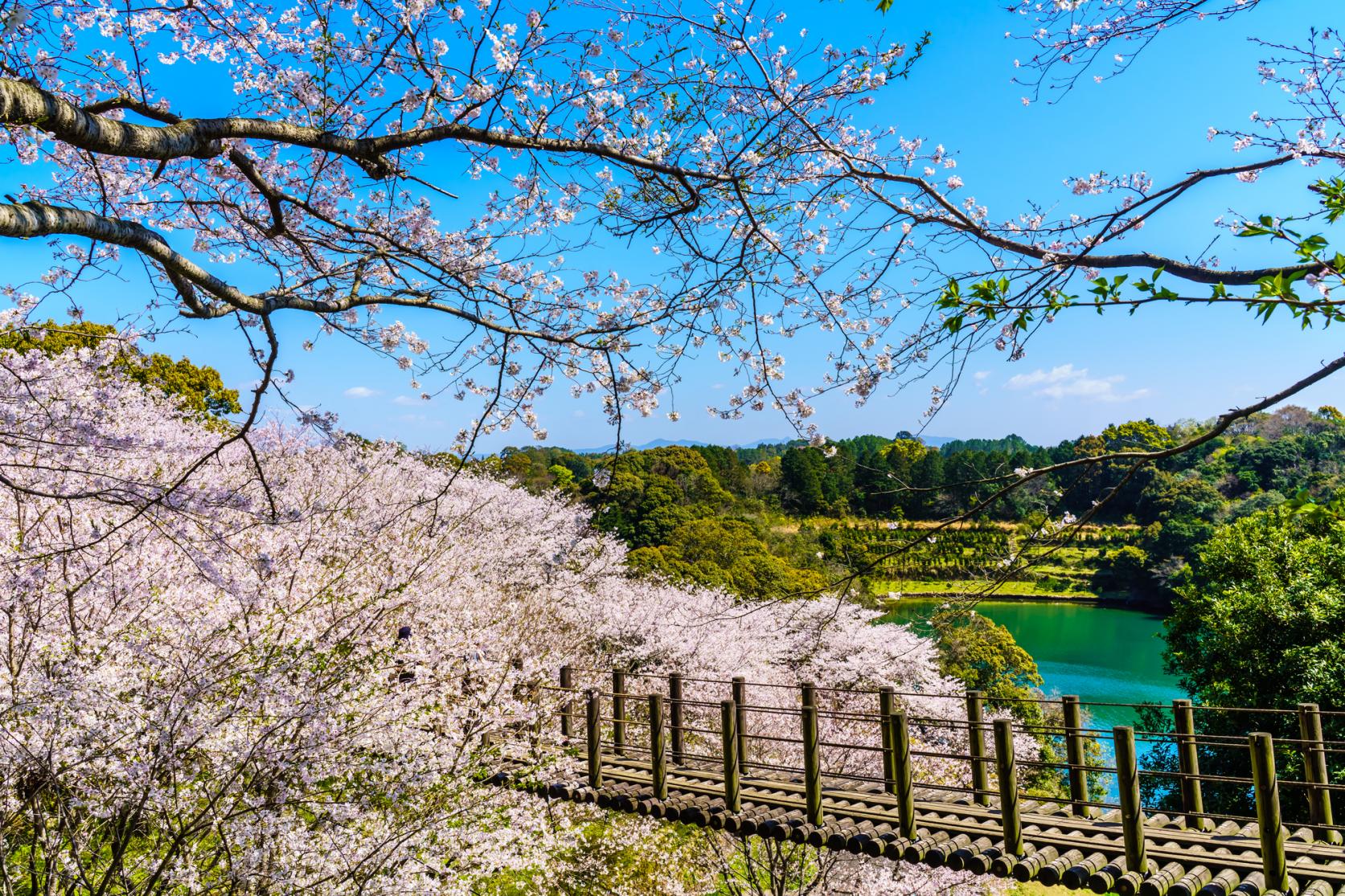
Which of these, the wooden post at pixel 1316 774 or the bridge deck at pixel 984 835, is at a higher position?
the wooden post at pixel 1316 774

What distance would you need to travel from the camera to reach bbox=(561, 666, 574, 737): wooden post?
23.0ft

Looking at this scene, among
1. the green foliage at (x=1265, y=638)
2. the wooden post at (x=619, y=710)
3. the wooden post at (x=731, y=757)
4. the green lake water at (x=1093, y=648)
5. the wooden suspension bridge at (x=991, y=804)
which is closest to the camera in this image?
the wooden suspension bridge at (x=991, y=804)

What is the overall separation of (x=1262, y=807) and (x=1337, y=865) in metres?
0.52

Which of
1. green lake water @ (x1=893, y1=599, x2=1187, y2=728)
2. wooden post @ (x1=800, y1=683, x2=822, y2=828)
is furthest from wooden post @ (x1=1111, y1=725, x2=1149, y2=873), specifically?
green lake water @ (x1=893, y1=599, x2=1187, y2=728)

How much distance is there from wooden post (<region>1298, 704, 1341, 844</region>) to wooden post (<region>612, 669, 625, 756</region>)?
14.8ft

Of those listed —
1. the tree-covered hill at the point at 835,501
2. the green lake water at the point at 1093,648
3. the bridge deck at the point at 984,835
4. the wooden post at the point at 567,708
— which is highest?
the tree-covered hill at the point at 835,501

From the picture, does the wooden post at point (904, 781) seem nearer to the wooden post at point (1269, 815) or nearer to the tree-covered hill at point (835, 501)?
the wooden post at point (1269, 815)

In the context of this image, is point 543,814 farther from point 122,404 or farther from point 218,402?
point 218,402

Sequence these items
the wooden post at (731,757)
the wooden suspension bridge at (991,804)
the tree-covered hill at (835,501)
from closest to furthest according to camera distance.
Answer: the wooden suspension bridge at (991,804)
the wooden post at (731,757)
the tree-covered hill at (835,501)

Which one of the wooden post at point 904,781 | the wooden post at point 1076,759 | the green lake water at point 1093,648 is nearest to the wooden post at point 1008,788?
the wooden post at point 904,781

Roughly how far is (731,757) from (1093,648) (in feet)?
74.1

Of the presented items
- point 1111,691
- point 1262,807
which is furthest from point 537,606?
point 1111,691

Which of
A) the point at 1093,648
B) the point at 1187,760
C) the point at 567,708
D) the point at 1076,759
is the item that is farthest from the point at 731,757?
the point at 1093,648

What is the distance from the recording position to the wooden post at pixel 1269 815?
362 centimetres
